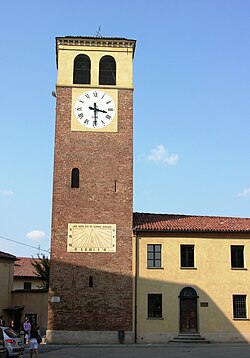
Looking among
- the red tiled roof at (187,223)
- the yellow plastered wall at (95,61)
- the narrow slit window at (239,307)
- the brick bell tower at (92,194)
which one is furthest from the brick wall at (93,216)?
the narrow slit window at (239,307)

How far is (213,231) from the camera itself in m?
32.8

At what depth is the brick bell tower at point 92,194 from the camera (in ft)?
100

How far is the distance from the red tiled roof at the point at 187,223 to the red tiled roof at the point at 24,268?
66.6 ft

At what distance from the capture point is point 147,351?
25.6 metres

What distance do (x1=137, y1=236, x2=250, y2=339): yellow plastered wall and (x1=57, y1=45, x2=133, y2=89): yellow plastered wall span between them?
10.6 meters

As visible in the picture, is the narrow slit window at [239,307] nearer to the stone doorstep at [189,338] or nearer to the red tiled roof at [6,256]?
the stone doorstep at [189,338]

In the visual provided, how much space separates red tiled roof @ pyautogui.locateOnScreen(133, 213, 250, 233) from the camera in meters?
32.8

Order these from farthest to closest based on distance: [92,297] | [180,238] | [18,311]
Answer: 1. [18,311]
2. [180,238]
3. [92,297]

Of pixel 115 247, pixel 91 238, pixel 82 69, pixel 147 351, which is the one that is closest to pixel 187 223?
pixel 115 247

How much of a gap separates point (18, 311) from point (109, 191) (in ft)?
44.4

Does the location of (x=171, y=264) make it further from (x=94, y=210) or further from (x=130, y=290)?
(x=94, y=210)

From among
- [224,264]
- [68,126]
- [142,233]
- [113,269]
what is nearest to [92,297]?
[113,269]

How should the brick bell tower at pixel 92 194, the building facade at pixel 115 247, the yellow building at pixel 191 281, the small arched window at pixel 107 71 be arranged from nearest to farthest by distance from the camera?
the brick bell tower at pixel 92 194
the building facade at pixel 115 247
the yellow building at pixel 191 281
the small arched window at pixel 107 71

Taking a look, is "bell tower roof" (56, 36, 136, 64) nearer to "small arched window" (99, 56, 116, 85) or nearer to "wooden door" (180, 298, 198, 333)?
"small arched window" (99, 56, 116, 85)
